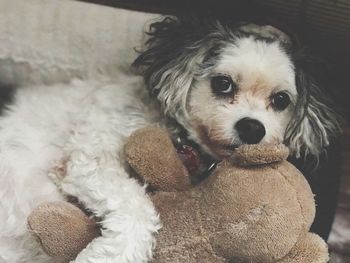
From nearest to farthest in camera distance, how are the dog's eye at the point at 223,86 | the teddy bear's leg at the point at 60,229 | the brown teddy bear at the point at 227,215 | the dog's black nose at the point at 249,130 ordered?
1. the brown teddy bear at the point at 227,215
2. the teddy bear's leg at the point at 60,229
3. the dog's black nose at the point at 249,130
4. the dog's eye at the point at 223,86

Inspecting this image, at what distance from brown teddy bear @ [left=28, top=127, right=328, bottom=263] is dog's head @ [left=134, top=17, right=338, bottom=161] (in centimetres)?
25

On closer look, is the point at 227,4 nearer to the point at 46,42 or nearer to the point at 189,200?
the point at 46,42

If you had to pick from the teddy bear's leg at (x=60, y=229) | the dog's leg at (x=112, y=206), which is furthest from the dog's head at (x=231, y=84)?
the teddy bear's leg at (x=60, y=229)

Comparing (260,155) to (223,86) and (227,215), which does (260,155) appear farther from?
(223,86)

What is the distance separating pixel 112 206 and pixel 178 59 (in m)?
0.47

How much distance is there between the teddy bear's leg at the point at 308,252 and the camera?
4.42 ft

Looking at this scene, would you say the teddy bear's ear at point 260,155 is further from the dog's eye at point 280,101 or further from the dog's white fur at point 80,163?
the dog's eye at point 280,101

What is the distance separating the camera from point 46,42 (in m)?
2.01

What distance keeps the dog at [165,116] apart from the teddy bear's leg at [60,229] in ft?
0.31

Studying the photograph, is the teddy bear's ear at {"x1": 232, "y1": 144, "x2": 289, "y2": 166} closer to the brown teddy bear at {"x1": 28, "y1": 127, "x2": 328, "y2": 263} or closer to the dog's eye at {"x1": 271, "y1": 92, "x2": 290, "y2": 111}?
the brown teddy bear at {"x1": 28, "y1": 127, "x2": 328, "y2": 263}

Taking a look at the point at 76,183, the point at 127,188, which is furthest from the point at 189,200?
the point at 76,183

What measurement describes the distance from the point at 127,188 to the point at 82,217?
144 mm

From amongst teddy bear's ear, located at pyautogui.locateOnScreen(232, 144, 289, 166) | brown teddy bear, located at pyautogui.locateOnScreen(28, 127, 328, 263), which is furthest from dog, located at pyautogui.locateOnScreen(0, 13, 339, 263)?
teddy bear's ear, located at pyautogui.locateOnScreen(232, 144, 289, 166)

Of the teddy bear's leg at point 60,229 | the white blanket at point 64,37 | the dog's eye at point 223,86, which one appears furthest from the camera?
the white blanket at point 64,37
